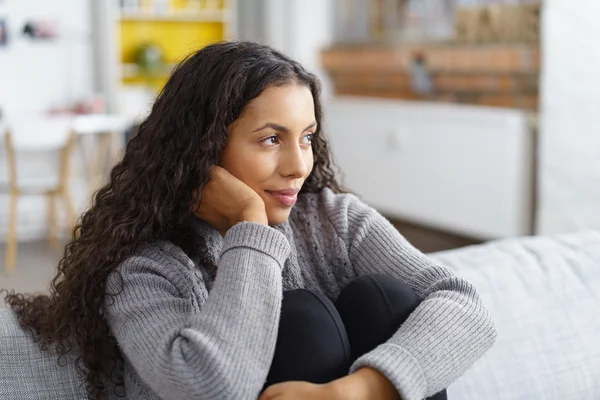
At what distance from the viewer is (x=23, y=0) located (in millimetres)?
5363

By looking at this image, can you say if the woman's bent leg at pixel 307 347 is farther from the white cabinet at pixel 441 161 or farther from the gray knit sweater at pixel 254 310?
the white cabinet at pixel 441 161

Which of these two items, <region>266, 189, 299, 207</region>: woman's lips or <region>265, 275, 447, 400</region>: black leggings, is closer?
<region>265, 275, 447, 400</region>: black leggings

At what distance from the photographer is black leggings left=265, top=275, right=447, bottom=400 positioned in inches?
45.7

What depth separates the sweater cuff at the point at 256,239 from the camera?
1.19 metres

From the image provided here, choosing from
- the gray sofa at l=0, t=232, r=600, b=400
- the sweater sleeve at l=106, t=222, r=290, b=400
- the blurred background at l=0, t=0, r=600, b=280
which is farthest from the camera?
the blurred background at l=0, t=0, r=600, b=280

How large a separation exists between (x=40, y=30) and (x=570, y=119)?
3.25m

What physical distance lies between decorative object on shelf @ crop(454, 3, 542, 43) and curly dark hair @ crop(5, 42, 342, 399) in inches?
131

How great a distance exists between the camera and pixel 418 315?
4.00 ft

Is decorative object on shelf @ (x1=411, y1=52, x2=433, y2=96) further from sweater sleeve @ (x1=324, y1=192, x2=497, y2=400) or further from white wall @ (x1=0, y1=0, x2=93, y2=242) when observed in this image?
sweater sleeve @ (x1=324, y1=192, x2=497, y2=400)

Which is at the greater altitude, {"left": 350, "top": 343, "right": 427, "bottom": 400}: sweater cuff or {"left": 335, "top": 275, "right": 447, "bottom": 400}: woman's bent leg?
{"left": 335, "top": 275, "right": 447, "bottom": 400}: woman's bent leg

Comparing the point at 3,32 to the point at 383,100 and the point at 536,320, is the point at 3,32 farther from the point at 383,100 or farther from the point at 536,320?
the point at 536,320

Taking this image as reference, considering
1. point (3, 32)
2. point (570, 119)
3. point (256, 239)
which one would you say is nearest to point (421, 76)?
point (570, 119)

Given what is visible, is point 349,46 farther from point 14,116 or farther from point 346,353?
point 346,353

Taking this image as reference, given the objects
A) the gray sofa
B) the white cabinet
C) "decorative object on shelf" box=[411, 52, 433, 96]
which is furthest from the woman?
"decorative object on shelf" box=[411, 52, 433, 96]
